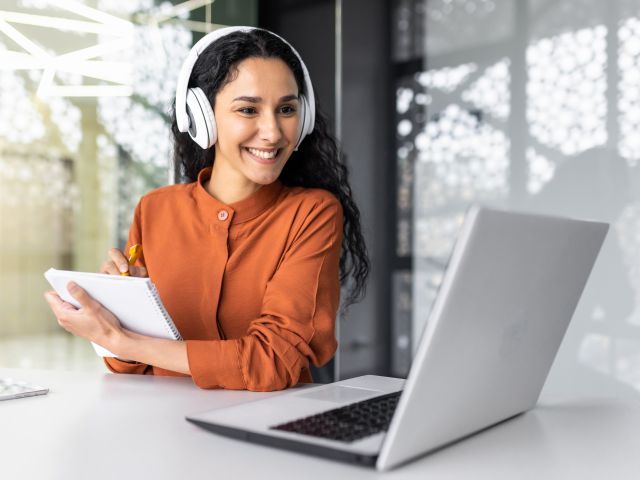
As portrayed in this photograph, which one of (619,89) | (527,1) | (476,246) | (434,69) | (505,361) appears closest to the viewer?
(476,246)

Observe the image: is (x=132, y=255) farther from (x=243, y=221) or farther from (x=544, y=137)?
(x=544, y=137)

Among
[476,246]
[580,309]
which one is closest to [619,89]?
[580,309]

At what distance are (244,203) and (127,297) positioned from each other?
474 millimetres

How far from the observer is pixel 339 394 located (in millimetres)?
1179

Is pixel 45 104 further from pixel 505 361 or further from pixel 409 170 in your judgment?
pixel 505 361

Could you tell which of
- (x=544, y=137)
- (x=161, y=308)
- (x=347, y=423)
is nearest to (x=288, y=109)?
(x=161, y=308)

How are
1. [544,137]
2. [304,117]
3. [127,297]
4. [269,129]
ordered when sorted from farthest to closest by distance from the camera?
A: [544,137]
[304,117]
[269,129]
[127,297]

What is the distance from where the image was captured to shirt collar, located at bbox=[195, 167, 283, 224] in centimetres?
170

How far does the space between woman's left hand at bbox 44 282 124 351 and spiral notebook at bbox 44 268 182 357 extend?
0.04ft

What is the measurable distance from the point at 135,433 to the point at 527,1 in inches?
125

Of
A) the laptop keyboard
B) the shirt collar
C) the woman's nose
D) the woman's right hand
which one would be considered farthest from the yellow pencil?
the laptop keyboard

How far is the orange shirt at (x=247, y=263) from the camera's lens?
1510mm

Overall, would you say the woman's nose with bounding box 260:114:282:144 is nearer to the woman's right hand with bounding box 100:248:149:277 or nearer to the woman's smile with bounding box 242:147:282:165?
the woman's smile with bounding box 242:147:282:165

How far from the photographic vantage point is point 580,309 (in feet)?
11.1
